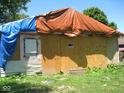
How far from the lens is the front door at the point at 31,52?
20391 millimetres

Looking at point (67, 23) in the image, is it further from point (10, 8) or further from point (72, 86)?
point (10, 8)

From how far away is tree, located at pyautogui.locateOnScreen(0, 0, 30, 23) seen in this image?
4259cm

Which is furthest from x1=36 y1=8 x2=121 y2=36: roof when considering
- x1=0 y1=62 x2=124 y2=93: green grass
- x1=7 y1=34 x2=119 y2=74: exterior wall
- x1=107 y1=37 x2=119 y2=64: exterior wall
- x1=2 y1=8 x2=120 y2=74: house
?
x1=0 y1=62 x2=124 y2=93: green grass

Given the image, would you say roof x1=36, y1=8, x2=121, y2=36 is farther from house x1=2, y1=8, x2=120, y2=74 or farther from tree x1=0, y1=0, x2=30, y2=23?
tree x1=0, y1=0, x2=30, y2=23

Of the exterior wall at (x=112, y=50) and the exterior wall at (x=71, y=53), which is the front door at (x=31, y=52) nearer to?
the exterior wall at (x=71, y=53)

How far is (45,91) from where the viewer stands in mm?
13812

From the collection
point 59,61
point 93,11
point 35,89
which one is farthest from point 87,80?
point 93,11

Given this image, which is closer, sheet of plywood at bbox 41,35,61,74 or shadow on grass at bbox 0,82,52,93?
shadow on grass at bbox 0,82,52,93

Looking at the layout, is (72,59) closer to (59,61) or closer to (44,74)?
(59,61)

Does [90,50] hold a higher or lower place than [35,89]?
higher

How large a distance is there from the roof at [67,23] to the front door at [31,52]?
747 mm

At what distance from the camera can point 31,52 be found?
20.7 metres

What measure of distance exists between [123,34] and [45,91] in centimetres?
1294

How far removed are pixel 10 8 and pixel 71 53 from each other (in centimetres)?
2287
